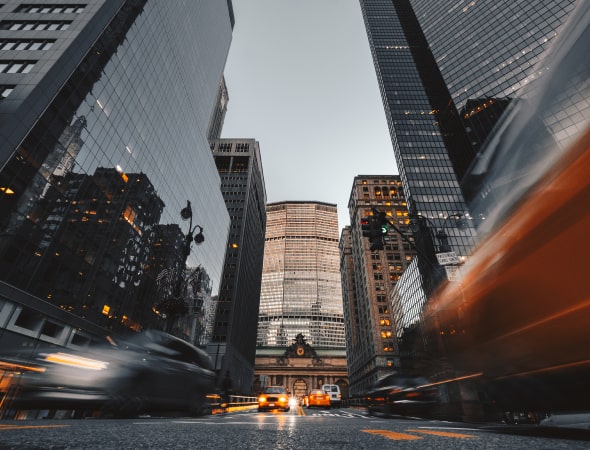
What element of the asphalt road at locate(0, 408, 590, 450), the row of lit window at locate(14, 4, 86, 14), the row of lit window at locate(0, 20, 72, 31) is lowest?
the asphalt road at locate(0, 408, 590, 450)

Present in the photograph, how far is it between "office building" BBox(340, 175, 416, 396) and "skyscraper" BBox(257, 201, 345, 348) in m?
45.9

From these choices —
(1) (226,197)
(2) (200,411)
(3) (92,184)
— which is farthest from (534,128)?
(1) (226,197)

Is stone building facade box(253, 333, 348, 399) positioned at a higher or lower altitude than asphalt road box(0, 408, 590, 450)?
higher

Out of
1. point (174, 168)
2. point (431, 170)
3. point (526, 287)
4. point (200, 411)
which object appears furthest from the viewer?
point (431, 170)

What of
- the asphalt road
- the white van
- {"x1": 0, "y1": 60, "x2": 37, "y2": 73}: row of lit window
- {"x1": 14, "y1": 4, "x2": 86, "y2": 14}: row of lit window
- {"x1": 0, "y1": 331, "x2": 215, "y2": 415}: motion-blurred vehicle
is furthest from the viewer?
the white van

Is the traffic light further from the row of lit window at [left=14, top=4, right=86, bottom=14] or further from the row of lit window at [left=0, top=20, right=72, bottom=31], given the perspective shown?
the row of lit window at [left=14, top=4, right=86, bottom=14]

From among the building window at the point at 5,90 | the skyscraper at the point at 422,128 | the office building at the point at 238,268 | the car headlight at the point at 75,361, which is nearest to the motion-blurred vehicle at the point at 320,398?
the car headlight at the point at 75,361

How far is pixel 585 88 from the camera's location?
4824 millimetres

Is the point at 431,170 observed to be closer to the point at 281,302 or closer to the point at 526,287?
the point at 526,287

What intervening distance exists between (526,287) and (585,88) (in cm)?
354

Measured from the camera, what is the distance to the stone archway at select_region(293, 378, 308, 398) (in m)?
106

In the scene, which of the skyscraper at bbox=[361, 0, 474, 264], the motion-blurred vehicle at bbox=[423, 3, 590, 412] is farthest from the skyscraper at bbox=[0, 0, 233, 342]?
the skyscraper at bbox=[361, 0, 474, 264]

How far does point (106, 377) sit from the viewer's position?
6469 mm

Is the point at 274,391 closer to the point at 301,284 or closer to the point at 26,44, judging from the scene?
the point at 26,44
